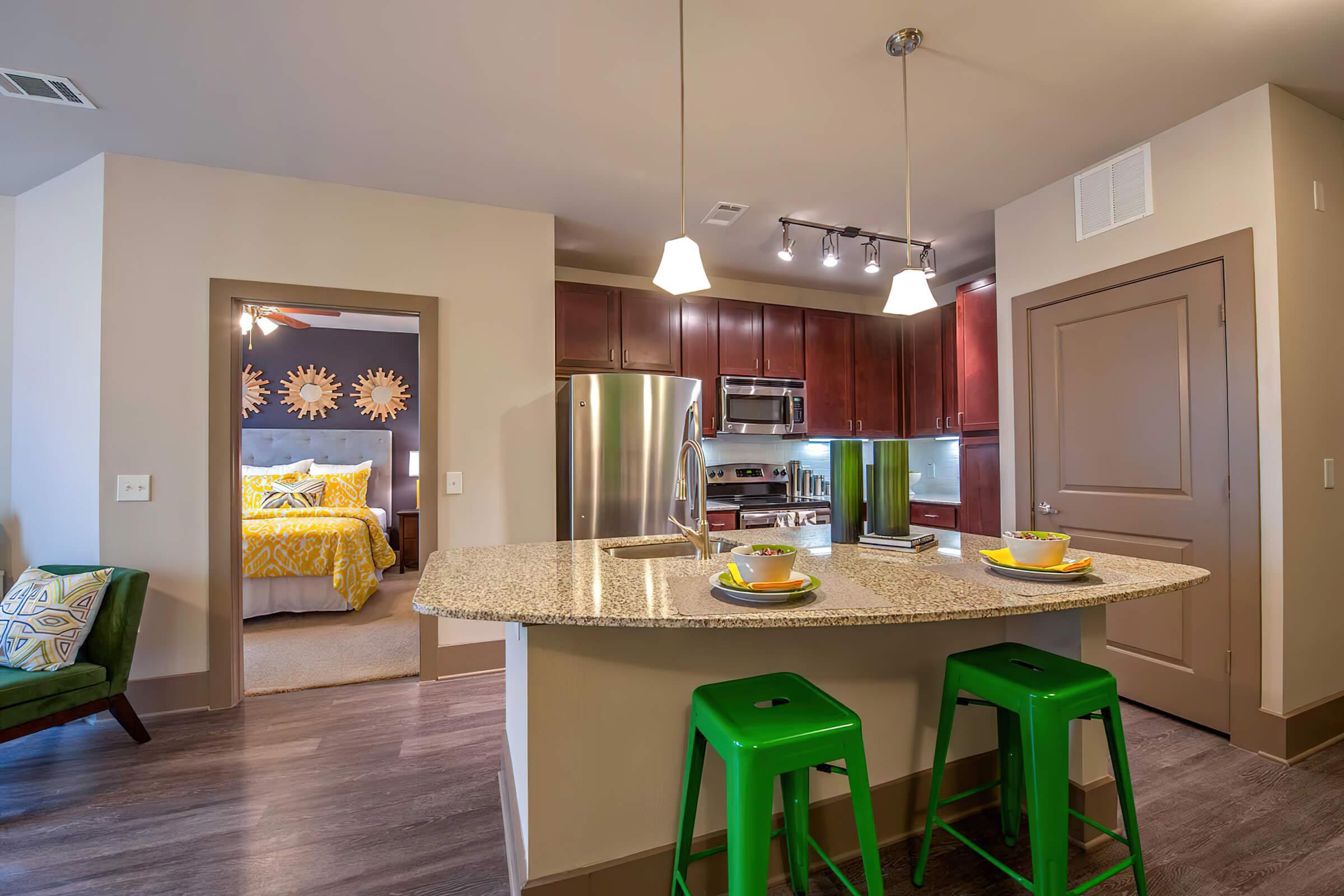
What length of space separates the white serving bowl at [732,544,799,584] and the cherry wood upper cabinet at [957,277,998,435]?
2.74 metres

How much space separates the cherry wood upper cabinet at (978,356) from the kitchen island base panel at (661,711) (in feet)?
6.72

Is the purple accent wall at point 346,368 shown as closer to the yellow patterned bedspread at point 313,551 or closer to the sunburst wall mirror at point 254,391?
the sunburst wall mirror at point 254,391

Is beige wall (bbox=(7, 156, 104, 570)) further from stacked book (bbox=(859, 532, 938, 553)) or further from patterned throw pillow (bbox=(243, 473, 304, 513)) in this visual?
stacked book (bbox=(859, 532, 938, 553))

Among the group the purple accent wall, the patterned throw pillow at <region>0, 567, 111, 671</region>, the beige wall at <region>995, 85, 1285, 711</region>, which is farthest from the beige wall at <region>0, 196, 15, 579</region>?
the beige wall at <region>995, 85, 1285, 711</region>

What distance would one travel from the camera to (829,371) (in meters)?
4.55

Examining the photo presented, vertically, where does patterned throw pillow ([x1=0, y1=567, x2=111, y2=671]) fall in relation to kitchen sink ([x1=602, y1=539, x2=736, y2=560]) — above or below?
below

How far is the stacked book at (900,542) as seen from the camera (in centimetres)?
177

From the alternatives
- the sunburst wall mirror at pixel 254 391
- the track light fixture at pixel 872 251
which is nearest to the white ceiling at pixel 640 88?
the track light fixture at pixel 872 251

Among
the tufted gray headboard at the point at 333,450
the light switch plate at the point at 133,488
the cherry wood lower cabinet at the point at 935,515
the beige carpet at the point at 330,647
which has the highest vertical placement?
the tufted gray headboard at the point at 333,450

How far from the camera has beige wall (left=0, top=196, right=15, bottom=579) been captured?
291 cm

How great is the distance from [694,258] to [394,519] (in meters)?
5.50

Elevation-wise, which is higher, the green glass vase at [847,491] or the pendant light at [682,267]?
the pendant light at [682,267]

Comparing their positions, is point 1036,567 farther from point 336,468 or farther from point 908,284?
point 336,468

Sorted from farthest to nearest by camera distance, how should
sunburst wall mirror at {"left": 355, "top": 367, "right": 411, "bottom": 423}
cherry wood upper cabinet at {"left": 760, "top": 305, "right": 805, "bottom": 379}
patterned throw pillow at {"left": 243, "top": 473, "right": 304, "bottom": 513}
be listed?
sunburst wall mirror at {"left": 355, "top": 367, "right": 411, "bottom": 423}, patterned throw pillow at {"left": 243, "top": 473, "right": 304, "bottom": 513}, cherry wood upper cabinet at {"left": 760, "top": 305, "right": 805, "bottom": 379}
